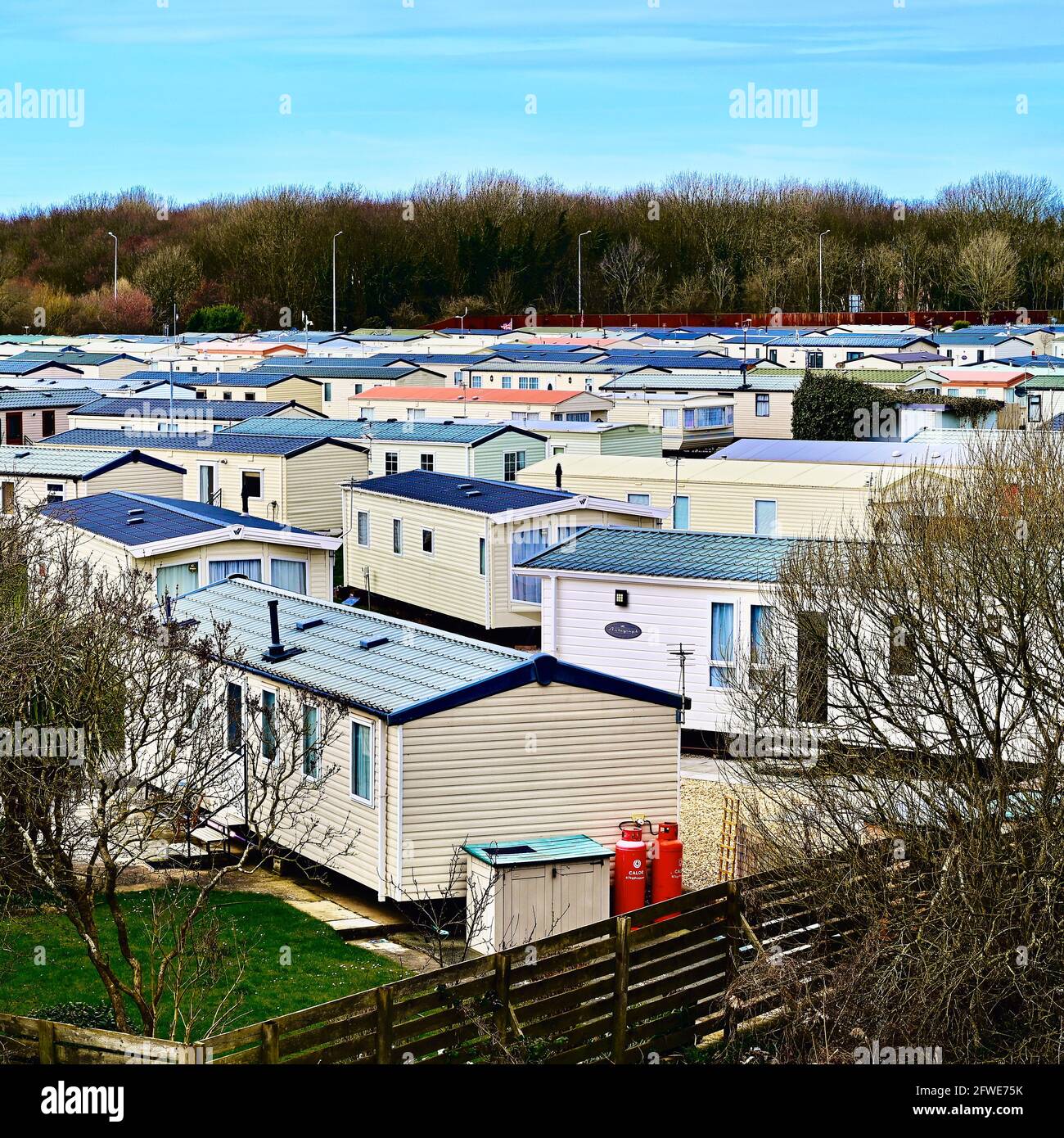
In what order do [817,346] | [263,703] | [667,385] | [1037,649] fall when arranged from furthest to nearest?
1. [817,346]
2. [667,385]
3. [263,703]
4. [1037,649]

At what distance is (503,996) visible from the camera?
429 inches

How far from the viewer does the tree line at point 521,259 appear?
10575 centimetres

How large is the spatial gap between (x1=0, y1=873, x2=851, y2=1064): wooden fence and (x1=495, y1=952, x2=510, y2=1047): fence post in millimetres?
10

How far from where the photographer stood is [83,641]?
1368 centimetres

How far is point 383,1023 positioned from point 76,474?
23081mm

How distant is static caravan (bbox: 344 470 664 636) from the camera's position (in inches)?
1082

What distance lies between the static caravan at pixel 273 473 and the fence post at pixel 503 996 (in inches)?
981

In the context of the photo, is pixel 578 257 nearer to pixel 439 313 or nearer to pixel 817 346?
pixel 439 313

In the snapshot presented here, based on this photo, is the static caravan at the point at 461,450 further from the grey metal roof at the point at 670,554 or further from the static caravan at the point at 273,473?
the grey metal roof at the point at 670,554

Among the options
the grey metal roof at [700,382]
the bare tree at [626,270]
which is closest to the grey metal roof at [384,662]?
the grey metal roof at [700,382]

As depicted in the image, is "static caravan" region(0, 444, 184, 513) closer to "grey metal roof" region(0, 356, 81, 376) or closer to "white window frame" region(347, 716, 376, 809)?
"white window frame" region(347, 716, 376, 809)

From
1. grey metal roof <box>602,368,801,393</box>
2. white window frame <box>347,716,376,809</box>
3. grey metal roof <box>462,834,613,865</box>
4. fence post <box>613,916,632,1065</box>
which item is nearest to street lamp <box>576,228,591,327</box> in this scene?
grey metal roof <box>602,368,801,393</box>
